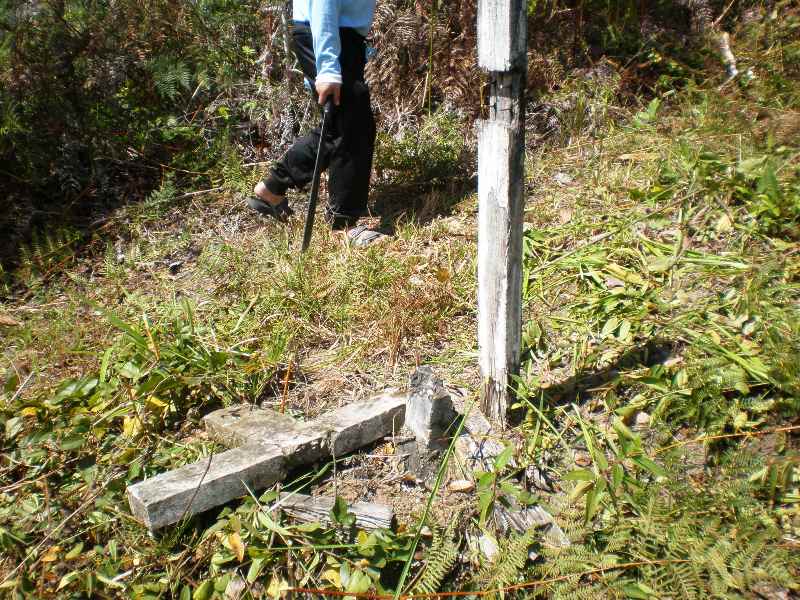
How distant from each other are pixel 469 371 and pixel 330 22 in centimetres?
212

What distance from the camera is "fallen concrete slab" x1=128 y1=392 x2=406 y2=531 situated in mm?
2076

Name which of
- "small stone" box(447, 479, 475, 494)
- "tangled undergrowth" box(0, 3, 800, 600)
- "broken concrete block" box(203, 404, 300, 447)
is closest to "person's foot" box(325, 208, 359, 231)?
"tangled undergrowth" box(0, 3, 800, 600)

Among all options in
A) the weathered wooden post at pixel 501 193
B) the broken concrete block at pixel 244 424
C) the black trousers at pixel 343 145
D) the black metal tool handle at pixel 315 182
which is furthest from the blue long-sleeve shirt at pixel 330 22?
the broken concrete block at pixel 244 424

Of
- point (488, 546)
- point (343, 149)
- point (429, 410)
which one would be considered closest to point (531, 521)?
point (488, 546)

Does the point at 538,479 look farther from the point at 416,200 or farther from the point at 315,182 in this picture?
the point at 416,200

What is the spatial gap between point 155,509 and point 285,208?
2565 millimetres

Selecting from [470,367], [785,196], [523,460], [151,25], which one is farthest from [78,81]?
[785,196]

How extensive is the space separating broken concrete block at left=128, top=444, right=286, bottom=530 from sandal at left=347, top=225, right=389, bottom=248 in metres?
1.80

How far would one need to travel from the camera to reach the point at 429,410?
2.30 m

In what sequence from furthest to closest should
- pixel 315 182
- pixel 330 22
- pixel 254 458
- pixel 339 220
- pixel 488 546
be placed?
pixel 339 220
pixel 315 182
pixel 330 22
pixel 254 458
pixel 488 546

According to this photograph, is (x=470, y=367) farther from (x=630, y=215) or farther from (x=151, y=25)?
(x=151, y=25)

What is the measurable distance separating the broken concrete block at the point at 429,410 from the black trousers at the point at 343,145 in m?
2.00

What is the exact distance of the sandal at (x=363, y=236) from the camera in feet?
12.6

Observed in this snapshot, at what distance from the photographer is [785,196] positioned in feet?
10.2
